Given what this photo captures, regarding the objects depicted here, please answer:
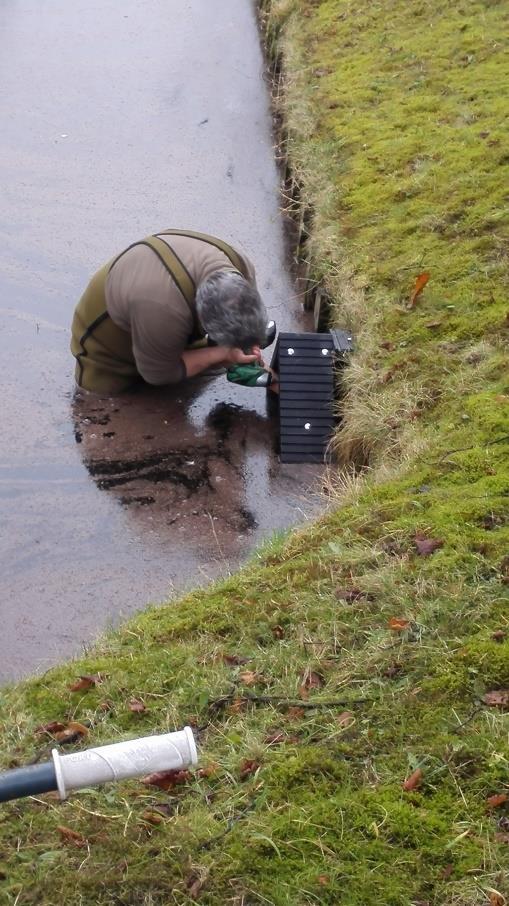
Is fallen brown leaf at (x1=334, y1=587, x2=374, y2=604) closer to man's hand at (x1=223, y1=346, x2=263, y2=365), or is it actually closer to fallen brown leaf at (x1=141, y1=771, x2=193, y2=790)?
fallen brown leaf at (x1=141, y1=771, x2=193, y2=790)

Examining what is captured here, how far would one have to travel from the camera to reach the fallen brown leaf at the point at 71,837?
10.8 feet

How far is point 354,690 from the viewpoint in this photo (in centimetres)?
375

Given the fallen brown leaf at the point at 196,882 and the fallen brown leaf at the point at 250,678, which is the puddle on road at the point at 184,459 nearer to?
the fallen brown leaf at the point at 250,678

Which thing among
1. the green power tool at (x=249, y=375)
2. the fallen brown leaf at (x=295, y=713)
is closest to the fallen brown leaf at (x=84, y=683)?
the fallen brown leaf at (x=295, y=713)

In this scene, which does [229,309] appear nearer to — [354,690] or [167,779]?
[354,690]

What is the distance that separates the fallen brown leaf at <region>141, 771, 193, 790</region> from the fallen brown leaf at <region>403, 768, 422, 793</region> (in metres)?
0.73

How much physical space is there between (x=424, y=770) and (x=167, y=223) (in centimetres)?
632

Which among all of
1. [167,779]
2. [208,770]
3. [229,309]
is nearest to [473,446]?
[229,309]

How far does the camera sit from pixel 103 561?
19.0 ft

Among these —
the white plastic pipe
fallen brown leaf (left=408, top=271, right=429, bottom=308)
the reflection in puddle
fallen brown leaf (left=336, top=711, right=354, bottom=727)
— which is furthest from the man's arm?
the white plastic pipe

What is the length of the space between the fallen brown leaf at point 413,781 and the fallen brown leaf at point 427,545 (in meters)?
1.24

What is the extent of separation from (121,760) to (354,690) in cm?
130

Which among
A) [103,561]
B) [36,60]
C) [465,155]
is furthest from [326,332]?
[36,60]

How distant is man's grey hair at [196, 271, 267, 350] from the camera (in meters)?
5.75
